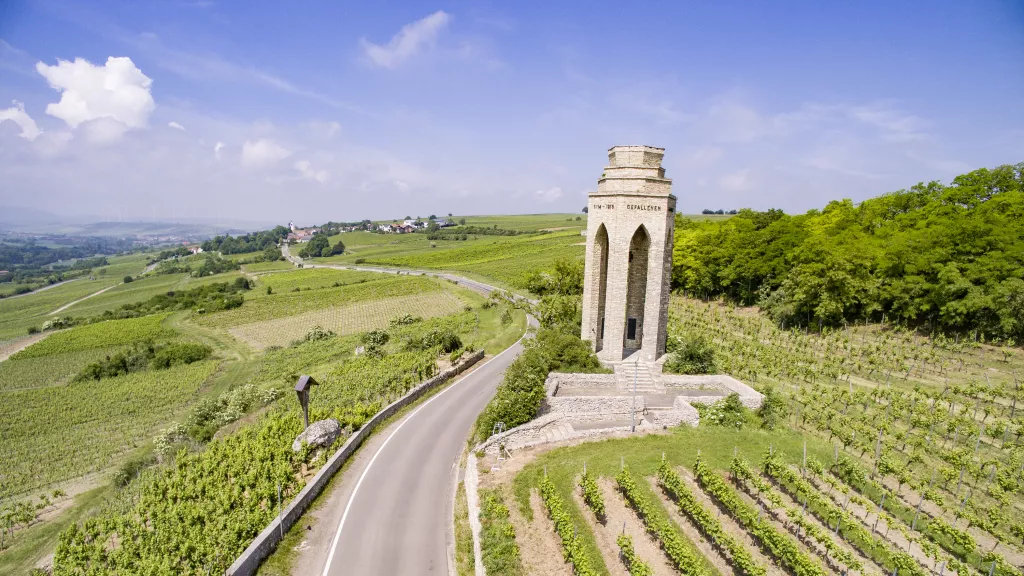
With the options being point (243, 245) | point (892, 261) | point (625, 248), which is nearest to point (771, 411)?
point (625, 248)

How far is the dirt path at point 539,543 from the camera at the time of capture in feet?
39.2

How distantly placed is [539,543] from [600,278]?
15.0m

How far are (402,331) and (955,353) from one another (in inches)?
1597

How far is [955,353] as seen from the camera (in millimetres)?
28016

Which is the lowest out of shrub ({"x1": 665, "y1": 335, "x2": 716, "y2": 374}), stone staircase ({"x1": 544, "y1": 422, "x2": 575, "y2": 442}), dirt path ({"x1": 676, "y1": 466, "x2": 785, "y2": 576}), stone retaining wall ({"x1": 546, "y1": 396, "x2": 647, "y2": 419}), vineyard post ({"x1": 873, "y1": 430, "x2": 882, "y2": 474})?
dirt path ({"x1": 676, "y1": 466, "x2": 785, "y2": 576})

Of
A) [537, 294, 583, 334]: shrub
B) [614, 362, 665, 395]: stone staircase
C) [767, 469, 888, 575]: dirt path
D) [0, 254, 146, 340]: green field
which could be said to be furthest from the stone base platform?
[0, 254, 146, 340]: green field

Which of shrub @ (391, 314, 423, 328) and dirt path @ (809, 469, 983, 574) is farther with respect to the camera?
shrub @ (391, 314, 423, 328)

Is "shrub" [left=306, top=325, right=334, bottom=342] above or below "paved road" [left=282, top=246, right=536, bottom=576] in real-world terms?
below

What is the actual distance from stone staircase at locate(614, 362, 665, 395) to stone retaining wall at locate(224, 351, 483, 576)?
10295 millimetres

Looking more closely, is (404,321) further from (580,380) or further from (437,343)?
(580,380)

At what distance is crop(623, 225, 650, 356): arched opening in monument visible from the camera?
1013 inches

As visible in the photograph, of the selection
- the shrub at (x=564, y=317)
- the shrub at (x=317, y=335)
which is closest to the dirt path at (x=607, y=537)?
the shrub at (x=564, y=317)

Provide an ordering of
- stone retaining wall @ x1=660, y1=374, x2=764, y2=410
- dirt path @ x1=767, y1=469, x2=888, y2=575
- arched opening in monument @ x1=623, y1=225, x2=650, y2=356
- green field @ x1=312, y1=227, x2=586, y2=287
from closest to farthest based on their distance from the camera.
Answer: dirt path @ x1=767, y1=469, x2=888, y2=575 → stone retaining wall @ x1=660, y1=374, x2=764, y2=410 → arched opening in monument @ x1=623, y1=225, x2=650, y2=356 → green field @ x1=312, y1=227, x2=586, y2=287

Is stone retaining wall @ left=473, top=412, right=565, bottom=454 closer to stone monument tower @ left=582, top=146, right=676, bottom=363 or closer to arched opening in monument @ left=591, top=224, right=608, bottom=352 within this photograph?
stone monument tower @ left=582, top=146, right=676, bottom=363
